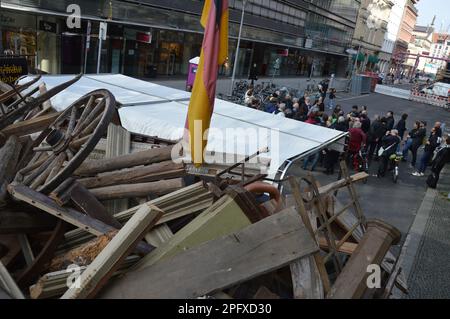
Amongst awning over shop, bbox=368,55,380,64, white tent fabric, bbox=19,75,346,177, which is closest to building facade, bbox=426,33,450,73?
awning over shop, bbox=368,55,380,64

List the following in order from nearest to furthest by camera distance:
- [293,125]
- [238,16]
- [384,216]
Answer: [293,125], [384,216], [238,16]

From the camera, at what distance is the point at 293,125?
7848mm

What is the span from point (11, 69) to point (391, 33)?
93556 mm

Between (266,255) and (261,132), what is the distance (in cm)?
382

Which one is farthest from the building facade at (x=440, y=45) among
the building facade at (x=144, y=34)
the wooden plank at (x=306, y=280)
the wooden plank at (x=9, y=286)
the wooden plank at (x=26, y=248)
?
the wooden plank at (x=9, y=286)

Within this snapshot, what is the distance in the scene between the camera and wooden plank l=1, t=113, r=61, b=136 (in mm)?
5062

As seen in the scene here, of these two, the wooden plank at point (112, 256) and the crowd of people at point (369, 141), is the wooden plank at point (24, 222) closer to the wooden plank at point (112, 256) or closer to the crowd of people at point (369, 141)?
the wooden plank at point (112, 256)

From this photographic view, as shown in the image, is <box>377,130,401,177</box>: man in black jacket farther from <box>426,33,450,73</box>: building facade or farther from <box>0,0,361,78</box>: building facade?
<box>426,33,450,73</box>: building facade

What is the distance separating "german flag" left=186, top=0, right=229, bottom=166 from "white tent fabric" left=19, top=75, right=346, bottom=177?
1.14m

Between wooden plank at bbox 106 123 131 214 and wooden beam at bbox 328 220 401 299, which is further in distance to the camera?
wooden plank at bbox 106 123 131 214

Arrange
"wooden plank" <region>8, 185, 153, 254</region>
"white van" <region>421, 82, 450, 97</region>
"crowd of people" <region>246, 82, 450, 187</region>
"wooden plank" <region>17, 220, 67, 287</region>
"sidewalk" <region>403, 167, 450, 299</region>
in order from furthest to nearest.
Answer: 1. "white van" <region>421, 82, 450, 97</region>
2. "crowd of people" <region>246, 82, 450, 187</region>
3. "sidewalk" <region>403, 167, 450, 299</region>
4. "wooden plank" <region>8, 185, 153, 254</region>
5. "wooden plank" <region>17, 220, 67, 287</region>
